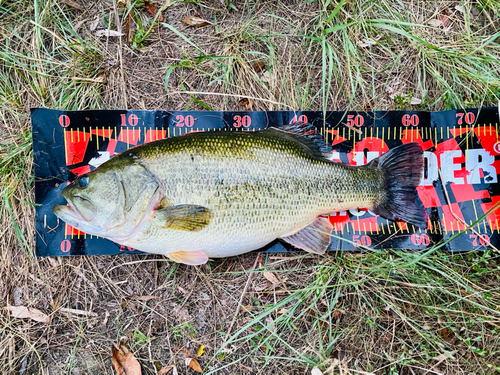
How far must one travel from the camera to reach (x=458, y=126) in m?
3.40

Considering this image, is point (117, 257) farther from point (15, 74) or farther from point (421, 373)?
point (421, 373)

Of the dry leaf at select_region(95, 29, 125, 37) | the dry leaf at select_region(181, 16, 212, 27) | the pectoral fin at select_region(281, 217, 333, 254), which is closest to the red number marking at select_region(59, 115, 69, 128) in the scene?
the dry leaf at select_region(95, 29, 125, 37)

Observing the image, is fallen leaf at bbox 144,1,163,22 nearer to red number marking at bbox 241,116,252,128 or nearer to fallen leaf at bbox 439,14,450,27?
red number marking at bbox 241,116,252,128

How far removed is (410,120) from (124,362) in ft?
12.5

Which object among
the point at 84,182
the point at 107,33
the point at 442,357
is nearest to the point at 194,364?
the point at 84,182

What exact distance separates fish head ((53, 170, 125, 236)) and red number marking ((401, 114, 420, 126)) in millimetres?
2858

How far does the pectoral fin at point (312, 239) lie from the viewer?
3143mm

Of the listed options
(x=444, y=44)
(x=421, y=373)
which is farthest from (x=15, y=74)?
(x=421, y=373)

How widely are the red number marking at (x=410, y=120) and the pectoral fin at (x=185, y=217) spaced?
2250 millimetres

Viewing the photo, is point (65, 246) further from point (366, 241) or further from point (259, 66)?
point (366, 241)

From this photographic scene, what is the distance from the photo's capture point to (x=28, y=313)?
10.8 ft

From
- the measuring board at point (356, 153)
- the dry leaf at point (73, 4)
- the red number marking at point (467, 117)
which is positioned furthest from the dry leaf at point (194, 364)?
the dry leaf at point (73, 4)

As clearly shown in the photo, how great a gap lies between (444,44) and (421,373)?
337 cm

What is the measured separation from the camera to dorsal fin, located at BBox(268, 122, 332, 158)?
313 centimetres
